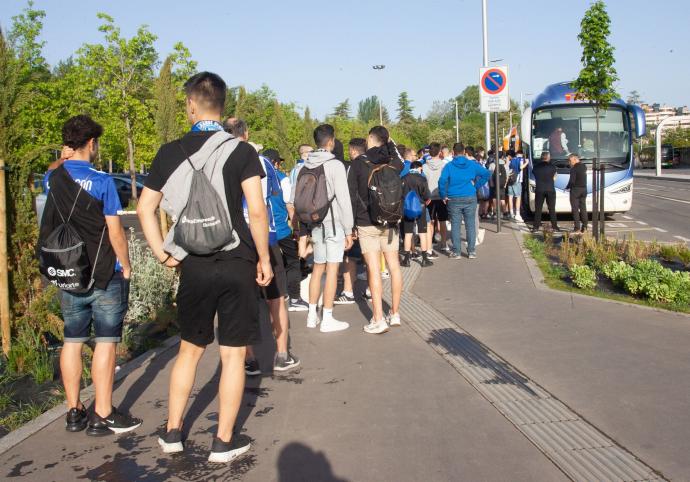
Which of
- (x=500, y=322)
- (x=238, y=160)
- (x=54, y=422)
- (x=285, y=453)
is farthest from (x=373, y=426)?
(x=500, y=322)

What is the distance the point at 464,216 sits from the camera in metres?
12.2

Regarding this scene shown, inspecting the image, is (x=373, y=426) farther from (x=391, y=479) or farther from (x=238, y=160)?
(x=238, y=160)

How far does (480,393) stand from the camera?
517 centimetres

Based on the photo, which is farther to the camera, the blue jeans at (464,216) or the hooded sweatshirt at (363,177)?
the blue jeans at (464,216)

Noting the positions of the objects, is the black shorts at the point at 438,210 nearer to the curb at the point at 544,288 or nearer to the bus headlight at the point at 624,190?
the curb at the point at 544,288

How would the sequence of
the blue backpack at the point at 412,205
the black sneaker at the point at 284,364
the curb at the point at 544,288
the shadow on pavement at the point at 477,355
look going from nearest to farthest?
the shadow on pavement at the point at 477,355, the black sneaker at the point at 284,364, the curb at the point at 544,288, the blue backpack at the point at 412,205

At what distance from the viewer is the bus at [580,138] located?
18141mm

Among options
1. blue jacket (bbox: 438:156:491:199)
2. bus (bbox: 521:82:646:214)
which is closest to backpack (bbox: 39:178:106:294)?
blue jacket (bbox: 438:156:491:199)

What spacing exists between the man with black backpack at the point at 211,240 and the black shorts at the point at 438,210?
923 cm

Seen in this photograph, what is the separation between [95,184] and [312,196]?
2.71 metres

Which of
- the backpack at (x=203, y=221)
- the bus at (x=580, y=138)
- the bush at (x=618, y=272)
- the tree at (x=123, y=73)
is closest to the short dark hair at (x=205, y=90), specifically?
the backpack at (x=203, y=221)

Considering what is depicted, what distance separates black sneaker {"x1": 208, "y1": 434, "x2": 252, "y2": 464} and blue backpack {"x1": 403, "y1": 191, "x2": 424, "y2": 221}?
677 cm

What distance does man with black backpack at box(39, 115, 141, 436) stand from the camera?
4586 mm

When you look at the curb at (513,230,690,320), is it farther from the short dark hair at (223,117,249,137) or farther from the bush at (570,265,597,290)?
the short dark hair at (223,117,249,137)
